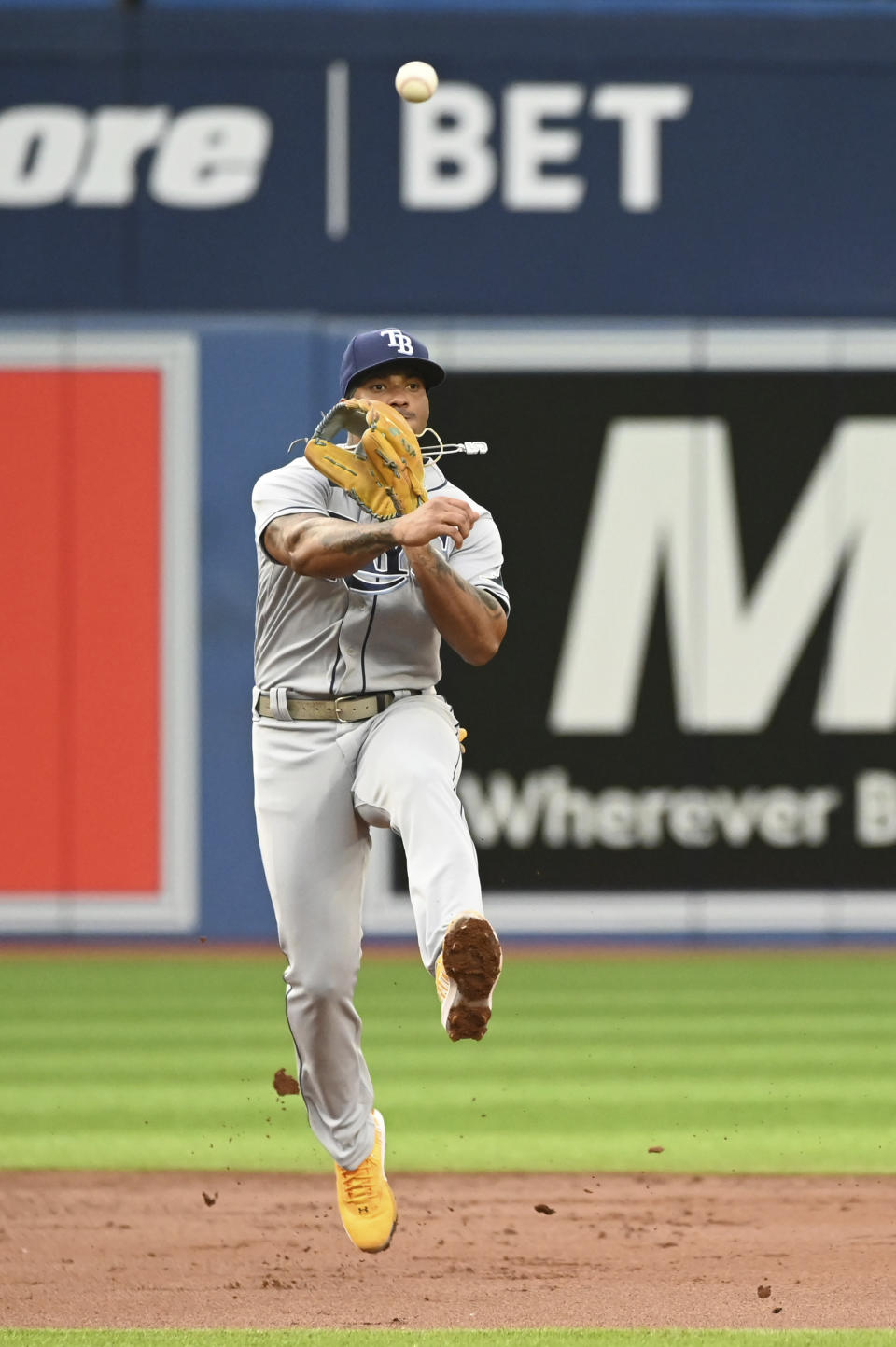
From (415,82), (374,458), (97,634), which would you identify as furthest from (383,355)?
(97,634)

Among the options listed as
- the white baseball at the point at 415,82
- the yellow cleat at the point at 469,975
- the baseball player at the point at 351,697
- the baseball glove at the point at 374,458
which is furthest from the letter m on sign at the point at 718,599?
the yellow cleat at the point at 469,975

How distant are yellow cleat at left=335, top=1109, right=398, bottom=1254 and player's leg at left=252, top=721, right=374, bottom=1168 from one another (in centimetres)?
24

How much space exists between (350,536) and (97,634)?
868 centimetres

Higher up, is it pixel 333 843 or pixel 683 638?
pixel 683 638

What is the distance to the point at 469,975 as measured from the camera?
447 cm

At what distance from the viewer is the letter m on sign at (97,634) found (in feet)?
43.0

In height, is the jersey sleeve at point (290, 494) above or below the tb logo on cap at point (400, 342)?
below

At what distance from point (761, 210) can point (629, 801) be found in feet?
12.7

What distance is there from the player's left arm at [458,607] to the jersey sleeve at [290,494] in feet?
1.34

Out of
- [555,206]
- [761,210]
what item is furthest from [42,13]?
[761,210]

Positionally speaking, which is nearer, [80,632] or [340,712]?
[340,712]

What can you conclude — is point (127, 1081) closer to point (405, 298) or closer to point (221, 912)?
point (221, 912)

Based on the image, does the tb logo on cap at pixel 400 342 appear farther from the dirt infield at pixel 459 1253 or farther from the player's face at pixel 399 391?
the dirt infield at pixel 459 1253

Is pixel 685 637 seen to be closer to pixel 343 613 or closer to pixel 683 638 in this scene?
pixel 683 638
